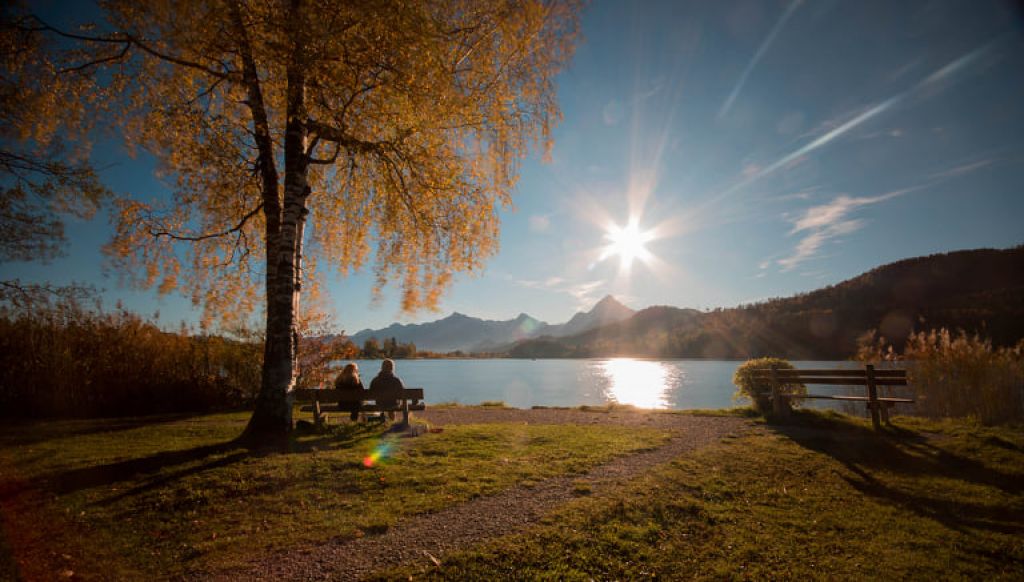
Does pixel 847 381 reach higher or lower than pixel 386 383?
lower

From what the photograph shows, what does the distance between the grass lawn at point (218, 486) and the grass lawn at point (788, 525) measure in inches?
58.9

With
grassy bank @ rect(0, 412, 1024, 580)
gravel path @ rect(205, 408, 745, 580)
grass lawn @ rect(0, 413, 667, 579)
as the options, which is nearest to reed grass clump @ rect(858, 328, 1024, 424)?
grassy bank @ rect(0, 412, 1024, 580)

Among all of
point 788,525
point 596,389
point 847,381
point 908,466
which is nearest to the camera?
point 788,525

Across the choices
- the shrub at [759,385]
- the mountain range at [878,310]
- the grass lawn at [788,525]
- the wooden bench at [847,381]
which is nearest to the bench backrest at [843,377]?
the wooden bench at [847,381]

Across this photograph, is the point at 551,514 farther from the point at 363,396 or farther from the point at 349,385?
the point at 349,385

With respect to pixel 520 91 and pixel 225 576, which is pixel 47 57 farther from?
pixel 225 576

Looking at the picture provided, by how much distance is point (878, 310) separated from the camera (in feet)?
260

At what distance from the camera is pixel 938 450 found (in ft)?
27.0

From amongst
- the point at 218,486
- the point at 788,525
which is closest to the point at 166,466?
the point at 218,486

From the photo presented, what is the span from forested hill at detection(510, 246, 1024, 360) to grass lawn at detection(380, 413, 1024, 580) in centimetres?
5906

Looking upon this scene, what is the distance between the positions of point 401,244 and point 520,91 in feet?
13.9

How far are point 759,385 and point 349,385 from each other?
467 inches

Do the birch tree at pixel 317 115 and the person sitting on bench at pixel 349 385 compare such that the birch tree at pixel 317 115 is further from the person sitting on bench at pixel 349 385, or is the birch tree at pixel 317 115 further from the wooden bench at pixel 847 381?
the wooden bench at pixel 847 381

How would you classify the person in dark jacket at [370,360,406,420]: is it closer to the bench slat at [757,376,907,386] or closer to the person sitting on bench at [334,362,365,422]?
the person sitting on bench at [334,362,365,422]
